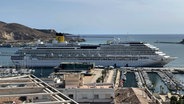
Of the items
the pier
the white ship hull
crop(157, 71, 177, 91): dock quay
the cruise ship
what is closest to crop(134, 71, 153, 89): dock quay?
the pier

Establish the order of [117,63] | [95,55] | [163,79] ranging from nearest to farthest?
[163,79], [117,63], [95,55]

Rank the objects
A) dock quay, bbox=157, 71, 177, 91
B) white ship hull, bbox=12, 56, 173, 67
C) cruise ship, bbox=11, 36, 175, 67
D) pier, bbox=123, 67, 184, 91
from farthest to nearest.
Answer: cruise ship, bbox=11, 36, 175, 67
white ship hull, bbox=12, 56, 173, 67
pier, bbox=123, 67, 184, 91
dock quay, bbox=157, 71, 177, 91

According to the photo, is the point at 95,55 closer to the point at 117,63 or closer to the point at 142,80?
the point at 117,63

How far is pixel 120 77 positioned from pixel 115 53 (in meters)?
18.4

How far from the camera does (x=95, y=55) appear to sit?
218 feet

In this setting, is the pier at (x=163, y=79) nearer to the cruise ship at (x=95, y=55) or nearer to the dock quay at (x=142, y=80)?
the dock quay at (x=142, y=80)

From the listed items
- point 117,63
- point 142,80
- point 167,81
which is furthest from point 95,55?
point 167,81

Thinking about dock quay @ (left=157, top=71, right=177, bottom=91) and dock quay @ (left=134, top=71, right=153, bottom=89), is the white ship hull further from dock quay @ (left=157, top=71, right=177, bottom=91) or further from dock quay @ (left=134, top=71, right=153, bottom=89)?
dock quay @ (left=134, top=71, right=153, bottom=89)

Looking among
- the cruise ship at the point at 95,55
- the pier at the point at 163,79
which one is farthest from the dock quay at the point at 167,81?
the cruise ship at the point at 95,55

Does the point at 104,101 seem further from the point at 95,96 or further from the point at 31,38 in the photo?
the point at 31,38

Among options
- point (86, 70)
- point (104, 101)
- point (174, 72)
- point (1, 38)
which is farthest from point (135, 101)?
point (1, 38)

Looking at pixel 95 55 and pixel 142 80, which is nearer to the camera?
pixel 142 80

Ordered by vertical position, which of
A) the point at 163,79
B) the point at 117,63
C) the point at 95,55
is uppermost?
the point at 95,55

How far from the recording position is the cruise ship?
65500 mm
